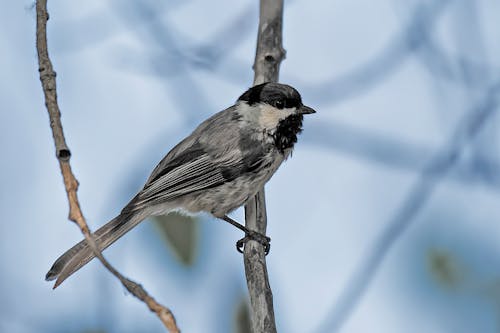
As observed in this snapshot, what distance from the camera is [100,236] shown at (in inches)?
131

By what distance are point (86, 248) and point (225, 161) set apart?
869 mm

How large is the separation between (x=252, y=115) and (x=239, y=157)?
0.76 feet

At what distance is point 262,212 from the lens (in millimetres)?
3324

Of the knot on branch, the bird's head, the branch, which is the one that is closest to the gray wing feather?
the bird's head

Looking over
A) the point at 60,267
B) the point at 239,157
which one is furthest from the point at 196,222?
the point at 239,157

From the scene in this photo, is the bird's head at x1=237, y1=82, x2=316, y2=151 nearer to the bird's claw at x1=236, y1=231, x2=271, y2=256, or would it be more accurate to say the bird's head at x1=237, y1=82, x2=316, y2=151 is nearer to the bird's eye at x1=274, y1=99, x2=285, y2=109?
the bird's eye at x1=274, y1=99, x2=285, y2=109

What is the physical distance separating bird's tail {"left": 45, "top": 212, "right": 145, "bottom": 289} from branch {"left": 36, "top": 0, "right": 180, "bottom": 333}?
0.90 m

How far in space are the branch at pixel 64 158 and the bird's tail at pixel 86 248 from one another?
90cm

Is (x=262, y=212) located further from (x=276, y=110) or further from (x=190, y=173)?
(x=276, y=110)

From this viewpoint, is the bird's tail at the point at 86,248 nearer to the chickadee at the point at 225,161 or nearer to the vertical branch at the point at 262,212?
the chickadee at the point at 225,161

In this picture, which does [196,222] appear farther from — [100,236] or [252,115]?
[252,115]

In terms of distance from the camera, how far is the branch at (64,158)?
55.0 inches

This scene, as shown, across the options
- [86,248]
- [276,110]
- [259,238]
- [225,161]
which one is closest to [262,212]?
[259,238]

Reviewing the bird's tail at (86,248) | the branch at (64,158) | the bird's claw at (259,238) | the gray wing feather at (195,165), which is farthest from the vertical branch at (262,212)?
the branch at (64,158)
